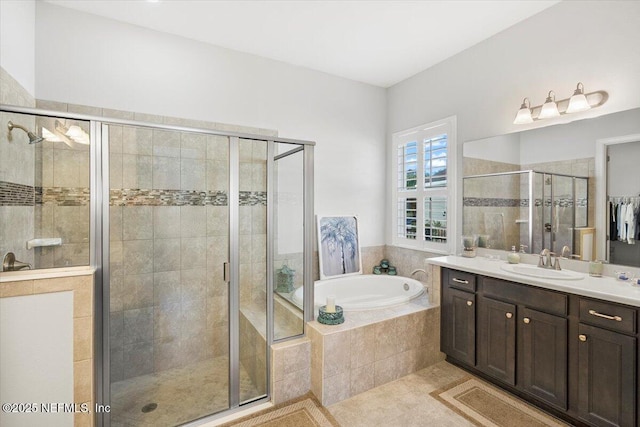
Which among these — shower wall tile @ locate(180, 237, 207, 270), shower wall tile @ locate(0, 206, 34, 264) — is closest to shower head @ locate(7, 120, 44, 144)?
shower wall tile @ locate(0, 206, 34, 264)

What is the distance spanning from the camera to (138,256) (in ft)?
6.35

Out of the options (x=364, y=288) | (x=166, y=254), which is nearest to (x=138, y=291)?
(x=166, y=254)

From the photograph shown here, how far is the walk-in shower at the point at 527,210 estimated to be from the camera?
2.21 metres

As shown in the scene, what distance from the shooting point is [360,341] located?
2.26 m

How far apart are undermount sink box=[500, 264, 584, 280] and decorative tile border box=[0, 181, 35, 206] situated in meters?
3.19

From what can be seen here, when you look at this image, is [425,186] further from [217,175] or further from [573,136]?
[217,175]

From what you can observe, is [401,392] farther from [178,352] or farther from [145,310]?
[145,310]

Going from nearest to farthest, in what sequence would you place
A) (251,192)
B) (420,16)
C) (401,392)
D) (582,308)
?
(582,308)
(251,192)
(401,392)
(420,16)

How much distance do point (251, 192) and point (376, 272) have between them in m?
2.16

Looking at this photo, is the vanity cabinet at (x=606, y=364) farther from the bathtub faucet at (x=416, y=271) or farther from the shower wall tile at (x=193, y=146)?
the shower wall tile at (x=193, y=146)

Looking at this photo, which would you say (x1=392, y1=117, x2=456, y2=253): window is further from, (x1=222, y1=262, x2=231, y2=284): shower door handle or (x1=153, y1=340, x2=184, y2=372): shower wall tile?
(x1=153, y1=340, x2=184, y2=372): shower wall tile

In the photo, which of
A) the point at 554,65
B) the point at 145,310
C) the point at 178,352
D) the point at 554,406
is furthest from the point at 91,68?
the point at 554,406

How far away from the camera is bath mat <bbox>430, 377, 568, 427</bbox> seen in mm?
1939

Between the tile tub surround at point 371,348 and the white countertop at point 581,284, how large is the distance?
0.56m
